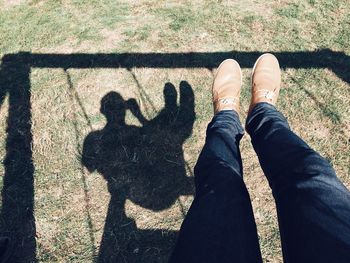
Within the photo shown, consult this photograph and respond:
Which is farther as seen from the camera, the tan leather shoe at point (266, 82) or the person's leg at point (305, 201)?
the tan leather shoe at point (266, 82)

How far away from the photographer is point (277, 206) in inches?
62.8

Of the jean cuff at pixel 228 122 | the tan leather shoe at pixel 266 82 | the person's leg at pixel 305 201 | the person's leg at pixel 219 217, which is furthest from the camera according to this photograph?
the tan leather shoe at pixel 266 82

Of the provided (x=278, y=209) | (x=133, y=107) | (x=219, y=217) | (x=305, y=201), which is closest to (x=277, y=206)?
(x=278, y=209)

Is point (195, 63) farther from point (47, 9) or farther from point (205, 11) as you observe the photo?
point (47, 9)

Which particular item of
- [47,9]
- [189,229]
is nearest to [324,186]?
[189,229]

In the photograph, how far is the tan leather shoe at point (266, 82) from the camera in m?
2.44

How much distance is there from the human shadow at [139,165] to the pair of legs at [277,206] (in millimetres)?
839

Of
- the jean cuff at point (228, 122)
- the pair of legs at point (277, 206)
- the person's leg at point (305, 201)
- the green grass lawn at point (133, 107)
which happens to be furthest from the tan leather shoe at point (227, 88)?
the person's leg at point (305, 201)

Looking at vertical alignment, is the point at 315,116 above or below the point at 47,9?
below

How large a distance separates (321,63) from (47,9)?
2.95 m

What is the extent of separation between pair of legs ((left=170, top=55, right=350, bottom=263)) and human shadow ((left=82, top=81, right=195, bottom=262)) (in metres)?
0.84

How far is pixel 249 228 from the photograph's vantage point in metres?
1.53

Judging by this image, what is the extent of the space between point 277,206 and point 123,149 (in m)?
1.56

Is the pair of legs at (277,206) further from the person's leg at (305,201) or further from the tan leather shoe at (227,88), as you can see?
the tan leather shoe at (227,88)
